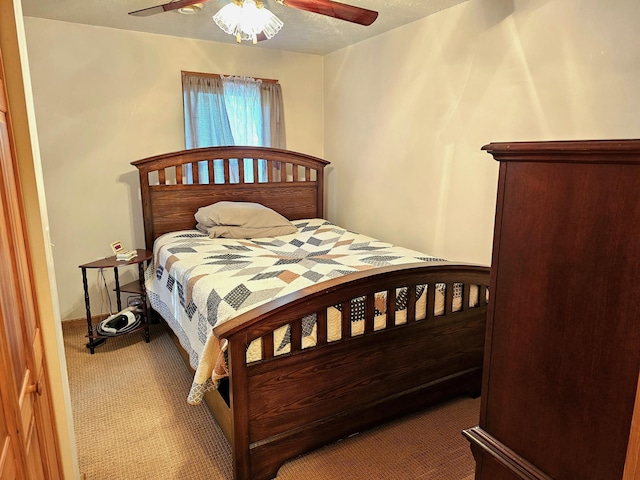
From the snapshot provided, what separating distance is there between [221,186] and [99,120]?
1044 millimetres

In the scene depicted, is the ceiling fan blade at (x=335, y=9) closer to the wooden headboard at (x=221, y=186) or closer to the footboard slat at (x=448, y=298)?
the footboard slat at (x=448, y=298)

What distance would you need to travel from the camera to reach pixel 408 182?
323 cm

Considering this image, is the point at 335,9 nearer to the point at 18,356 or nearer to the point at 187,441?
the point at 18,356

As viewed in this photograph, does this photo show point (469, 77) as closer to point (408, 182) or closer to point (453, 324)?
point (408, 182)

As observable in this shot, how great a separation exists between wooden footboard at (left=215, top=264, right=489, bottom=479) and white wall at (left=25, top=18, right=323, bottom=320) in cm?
232

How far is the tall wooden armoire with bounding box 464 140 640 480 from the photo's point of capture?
65 cm

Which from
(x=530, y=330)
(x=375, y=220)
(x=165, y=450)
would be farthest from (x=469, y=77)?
(x=165, y=450)

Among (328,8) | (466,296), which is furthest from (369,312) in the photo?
(328,8)

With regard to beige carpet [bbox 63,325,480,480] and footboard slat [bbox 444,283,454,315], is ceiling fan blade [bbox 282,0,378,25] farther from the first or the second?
beige carpet [bbox 63,325,480,480]

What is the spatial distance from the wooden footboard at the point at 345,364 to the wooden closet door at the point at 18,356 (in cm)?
60

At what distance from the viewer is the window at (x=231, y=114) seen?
11.6ft

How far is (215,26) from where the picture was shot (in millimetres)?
3113

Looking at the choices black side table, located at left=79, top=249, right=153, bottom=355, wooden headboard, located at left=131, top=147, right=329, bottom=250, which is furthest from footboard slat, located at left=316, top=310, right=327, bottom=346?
wooden headboard, located at left=131, top=147, right=329, bottom=250

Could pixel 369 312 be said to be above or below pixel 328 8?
A: below
